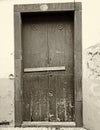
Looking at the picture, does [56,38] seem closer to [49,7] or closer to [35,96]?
[49,7]

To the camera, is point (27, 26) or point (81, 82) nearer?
point (81, 82)

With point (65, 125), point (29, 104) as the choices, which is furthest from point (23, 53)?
point (65, 125)

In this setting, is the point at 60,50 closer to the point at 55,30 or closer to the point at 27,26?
the point at 55,30

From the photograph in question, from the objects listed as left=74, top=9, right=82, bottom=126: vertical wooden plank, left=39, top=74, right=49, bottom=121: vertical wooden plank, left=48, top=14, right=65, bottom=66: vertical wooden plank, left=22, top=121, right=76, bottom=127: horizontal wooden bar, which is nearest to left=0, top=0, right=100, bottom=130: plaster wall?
left=74, top=9, right=82, bottom=126: vertical wooden plank

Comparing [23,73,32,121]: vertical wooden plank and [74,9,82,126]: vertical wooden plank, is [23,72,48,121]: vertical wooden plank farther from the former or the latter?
[74,9,82,126]: vertical wooden plank

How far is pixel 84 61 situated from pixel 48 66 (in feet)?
2.70

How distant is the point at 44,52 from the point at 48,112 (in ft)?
4.32

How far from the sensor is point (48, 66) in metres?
5.58

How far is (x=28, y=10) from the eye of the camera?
17.5 feet

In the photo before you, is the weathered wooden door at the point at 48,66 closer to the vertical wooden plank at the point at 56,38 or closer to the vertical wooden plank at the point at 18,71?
the vertical wooden plank at the point at 56,38

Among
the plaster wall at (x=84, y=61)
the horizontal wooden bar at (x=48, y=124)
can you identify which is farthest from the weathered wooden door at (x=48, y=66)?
the plaster wall at (x=84, y=61)

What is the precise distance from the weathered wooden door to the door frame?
24 cm

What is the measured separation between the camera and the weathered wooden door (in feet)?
18.2

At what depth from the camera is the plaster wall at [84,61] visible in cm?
513
